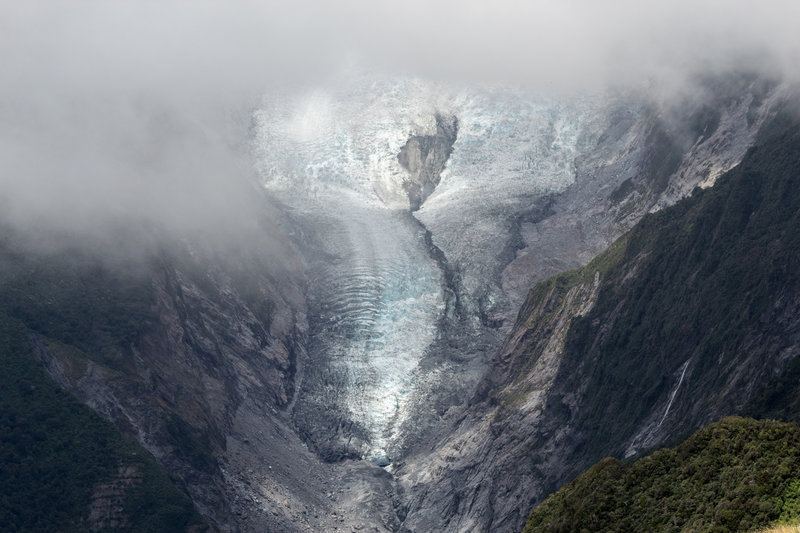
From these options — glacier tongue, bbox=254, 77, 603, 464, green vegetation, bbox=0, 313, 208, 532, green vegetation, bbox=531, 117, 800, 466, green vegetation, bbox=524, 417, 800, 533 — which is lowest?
green vegetation, bbox=524, 417, 800, 533

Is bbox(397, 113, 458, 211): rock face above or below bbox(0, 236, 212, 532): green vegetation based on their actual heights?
above

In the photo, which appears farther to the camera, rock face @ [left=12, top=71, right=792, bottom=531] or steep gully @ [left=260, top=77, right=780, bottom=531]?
steep gully @ [left=260, top=77, right=780, bottom=531]

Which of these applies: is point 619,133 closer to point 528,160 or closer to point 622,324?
point 528,160

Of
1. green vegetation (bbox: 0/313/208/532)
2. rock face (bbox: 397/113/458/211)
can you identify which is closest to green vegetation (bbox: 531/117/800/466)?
green vegetation (bbox: 0/313/208/532)

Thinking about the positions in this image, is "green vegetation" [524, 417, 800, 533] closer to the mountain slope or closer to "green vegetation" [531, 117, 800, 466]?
"green vegetation" [531, 117, 800, 466]

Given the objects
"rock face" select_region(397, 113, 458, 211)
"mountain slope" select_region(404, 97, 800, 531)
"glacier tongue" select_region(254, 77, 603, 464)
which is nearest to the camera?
"mountain slope" select_region(404, 97, 800, 531)

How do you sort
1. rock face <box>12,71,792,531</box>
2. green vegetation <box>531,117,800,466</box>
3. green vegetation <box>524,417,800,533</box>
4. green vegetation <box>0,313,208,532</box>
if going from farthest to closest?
rock face <box>12,71,792,531</box>
green vegetation <box>0,313,208,532</box>
green vegetation <box>531,117,800,466</box>
green vegetation <box>524,417,800,533</box>

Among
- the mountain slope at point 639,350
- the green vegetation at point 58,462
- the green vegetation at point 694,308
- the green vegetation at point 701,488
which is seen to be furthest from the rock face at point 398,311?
the green vegetation at point 701,488

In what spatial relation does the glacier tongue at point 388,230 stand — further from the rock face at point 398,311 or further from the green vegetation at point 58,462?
the green vegetation at point 58,462
